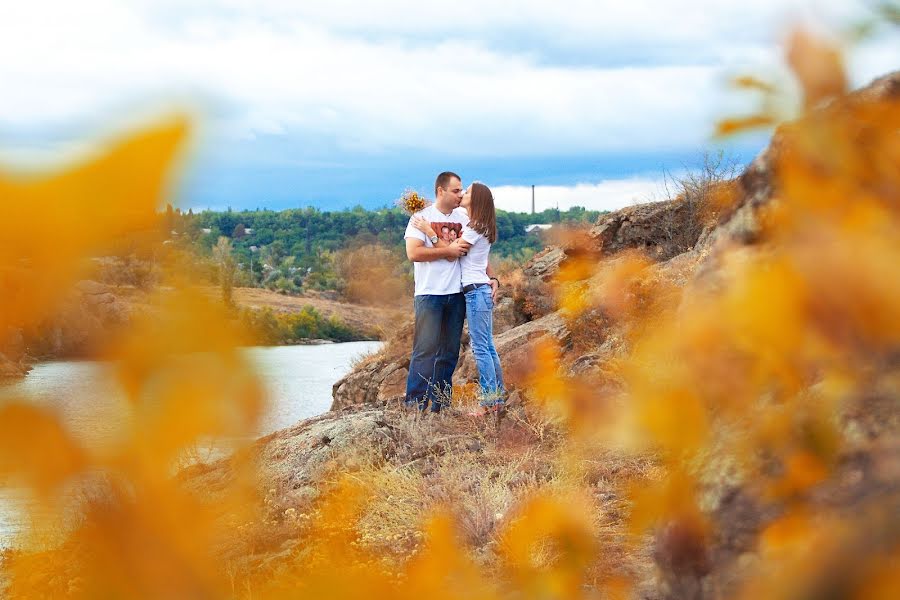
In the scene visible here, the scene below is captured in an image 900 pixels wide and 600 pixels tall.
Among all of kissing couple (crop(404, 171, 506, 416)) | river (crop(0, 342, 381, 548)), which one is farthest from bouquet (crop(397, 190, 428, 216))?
river (crop(0, 342, 381, 548))

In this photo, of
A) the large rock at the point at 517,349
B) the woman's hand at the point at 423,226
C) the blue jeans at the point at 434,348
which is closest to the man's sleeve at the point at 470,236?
the woman's hand at the point at 423,226

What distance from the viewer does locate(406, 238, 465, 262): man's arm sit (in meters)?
7.23

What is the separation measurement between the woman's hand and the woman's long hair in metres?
0.35

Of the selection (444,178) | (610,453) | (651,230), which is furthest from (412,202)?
(651,230)

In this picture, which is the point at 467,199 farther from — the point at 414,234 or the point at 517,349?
the point at 517,349

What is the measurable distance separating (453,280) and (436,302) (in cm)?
27

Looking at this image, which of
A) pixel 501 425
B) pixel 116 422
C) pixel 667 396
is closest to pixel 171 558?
pixel 116 422

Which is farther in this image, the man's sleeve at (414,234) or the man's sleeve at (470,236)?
the man's sleeve at (414,234)

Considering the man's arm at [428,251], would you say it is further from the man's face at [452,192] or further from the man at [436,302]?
the man's face at [452,192]

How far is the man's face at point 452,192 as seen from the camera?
750 centimetres

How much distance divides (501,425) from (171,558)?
6769 millimetres

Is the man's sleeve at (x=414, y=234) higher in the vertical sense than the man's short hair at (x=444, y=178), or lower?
lower

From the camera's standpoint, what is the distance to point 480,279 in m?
7.31

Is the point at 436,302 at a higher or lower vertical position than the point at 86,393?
lower
